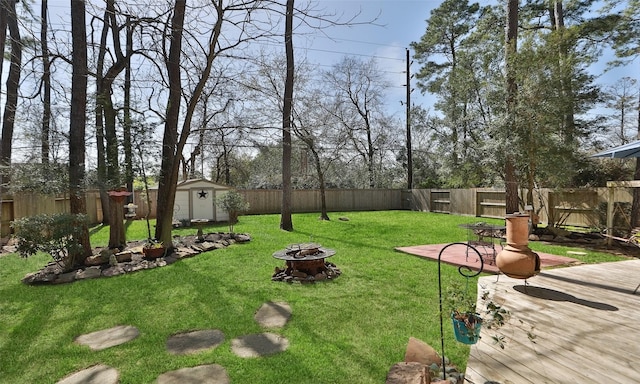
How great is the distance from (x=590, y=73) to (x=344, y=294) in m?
8.16

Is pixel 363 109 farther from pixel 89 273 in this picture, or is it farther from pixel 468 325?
pixel 468 325

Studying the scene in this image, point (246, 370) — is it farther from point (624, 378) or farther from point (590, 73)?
point (590, 73)

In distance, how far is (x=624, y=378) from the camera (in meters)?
1.75

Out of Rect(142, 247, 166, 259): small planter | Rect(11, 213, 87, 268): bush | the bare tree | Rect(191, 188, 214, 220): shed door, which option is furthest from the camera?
the bare tree

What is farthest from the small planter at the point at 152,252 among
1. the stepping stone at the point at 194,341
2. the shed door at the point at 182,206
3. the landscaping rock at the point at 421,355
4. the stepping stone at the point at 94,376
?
the shed door at the point at 182,206

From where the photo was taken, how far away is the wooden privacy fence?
779 cm

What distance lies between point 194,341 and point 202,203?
28.7 ft

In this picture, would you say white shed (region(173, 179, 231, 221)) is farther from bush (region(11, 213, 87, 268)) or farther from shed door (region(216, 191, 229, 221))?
bush (region(11, 213, 87, 268))

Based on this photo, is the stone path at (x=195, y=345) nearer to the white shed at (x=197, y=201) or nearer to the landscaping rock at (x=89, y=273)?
the landscaping rock at (x=89, y=273)

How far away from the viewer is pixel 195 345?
2494 millimetres

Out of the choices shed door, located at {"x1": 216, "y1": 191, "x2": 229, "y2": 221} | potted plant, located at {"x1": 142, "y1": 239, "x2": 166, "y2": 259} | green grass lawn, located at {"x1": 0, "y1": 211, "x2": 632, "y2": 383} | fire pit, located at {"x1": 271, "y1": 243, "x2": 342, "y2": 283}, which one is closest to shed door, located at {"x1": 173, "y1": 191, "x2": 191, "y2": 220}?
shed door, located at {"x1": 216, "y1": 191, "x2": 229, "y2": 221}

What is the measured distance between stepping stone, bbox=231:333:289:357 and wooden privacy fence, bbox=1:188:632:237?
448 cm

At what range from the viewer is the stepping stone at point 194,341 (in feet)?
7.95

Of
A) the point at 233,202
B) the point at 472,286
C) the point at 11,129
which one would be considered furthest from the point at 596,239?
the point at 11,129
